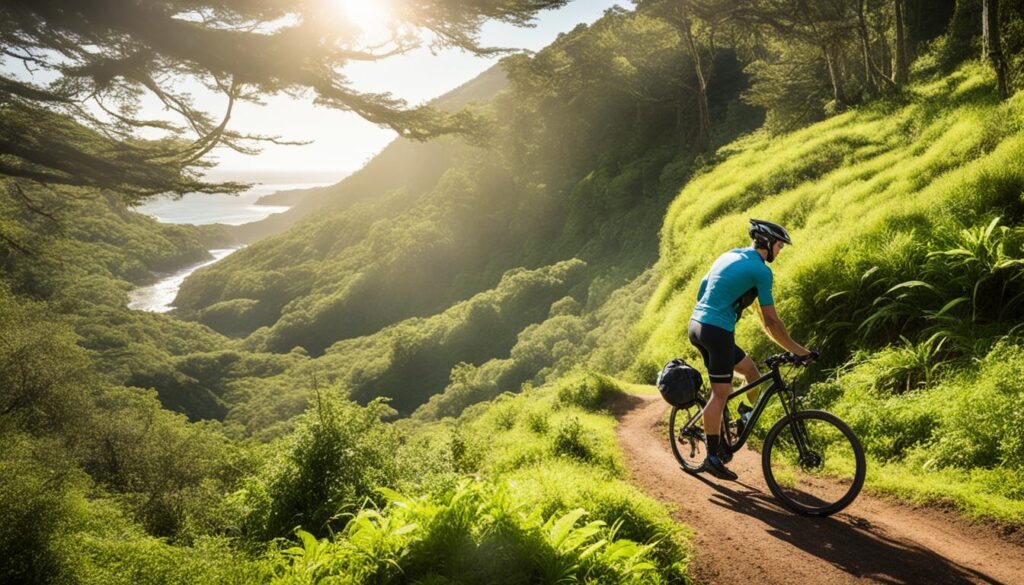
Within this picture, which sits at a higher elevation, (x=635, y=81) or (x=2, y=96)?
(x=635, y=81)

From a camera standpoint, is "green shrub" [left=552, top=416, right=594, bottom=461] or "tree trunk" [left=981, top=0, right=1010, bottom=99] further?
"tree trunk" [left=981, top=0, right=1010, bottom=99]

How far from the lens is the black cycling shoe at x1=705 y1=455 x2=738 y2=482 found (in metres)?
5.38

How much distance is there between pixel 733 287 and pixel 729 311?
0.26m

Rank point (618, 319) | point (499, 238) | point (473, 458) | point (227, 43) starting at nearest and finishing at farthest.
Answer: point (227, 43) → point (473, 458) → point (618, 319) → point (499, 238)

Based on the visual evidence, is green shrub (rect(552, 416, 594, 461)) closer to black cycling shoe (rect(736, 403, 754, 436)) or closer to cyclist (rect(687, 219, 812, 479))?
cyclist (rect(687, 219, 812, 479))

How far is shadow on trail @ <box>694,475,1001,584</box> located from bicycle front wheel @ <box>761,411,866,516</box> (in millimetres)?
169

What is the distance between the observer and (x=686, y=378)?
588cm

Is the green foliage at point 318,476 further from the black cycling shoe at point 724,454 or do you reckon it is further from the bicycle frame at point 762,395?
the bicycle frame at point 762,395

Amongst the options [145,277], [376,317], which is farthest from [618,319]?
[145,277]

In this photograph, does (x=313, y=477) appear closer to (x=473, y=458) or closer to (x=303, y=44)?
(x=473, y=458)

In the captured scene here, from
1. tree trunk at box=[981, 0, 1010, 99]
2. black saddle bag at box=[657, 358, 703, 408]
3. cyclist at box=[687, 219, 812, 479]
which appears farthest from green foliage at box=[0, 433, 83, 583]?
tree trunk at box=[981, 0, 1010, 99]

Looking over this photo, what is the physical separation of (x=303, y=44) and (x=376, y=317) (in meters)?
109

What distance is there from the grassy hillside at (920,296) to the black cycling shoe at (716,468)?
1457 millimetres

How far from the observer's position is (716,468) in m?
5.45
